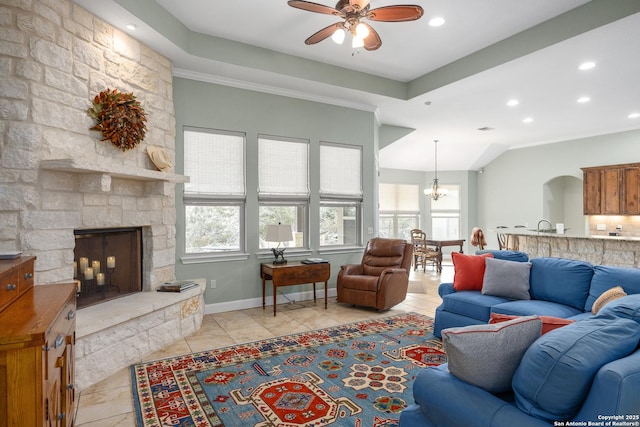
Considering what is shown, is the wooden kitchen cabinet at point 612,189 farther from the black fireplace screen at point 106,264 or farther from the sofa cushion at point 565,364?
the black fireplace screen at point 106,264

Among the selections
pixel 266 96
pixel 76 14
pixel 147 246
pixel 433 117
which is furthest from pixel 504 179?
pixel 76 14

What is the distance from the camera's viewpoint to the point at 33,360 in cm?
132

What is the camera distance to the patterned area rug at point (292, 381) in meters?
2.35

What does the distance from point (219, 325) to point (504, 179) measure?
8.65 metres

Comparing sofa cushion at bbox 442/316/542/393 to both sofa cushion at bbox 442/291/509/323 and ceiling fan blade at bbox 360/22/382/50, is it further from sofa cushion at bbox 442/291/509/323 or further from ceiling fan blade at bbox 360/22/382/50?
ceiling fan blade at bbox 360/22/382/50

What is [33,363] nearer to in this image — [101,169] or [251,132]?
[101,169]

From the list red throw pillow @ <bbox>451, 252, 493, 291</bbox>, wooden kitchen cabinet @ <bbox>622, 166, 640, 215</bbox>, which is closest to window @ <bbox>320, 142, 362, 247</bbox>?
red throw pillow @ <bbox>451, 252, 493, 291</bbox>

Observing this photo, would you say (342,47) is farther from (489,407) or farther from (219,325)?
(489,407)

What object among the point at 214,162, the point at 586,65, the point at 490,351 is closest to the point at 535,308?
the point at 490,351

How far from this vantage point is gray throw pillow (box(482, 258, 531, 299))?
3422mm

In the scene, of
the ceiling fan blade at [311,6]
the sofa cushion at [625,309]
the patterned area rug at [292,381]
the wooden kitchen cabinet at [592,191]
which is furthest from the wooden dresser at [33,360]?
the wooden kitchen cabinet at [592,191]

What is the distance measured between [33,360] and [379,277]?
154 inches

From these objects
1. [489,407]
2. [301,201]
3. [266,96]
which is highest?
[266,96]

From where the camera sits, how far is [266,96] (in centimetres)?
510
